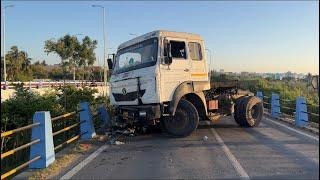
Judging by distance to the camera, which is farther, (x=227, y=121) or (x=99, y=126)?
(x=227, y=121)

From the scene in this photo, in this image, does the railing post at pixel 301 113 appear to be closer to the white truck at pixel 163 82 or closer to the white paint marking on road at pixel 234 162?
the white truck at pixel 163 82

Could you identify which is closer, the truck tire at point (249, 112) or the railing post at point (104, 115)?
the railing post at point (104, 115)

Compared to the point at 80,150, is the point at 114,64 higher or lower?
higher

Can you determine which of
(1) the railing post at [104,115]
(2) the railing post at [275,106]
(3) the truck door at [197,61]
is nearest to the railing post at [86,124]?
(1) the railing post at [104,115]

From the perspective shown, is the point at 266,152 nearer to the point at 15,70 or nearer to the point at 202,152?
the point at 202,152

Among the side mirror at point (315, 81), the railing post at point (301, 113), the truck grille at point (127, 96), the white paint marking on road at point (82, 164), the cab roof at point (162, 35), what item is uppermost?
the cab roof at point (162, 35)

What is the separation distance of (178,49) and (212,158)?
498 cm

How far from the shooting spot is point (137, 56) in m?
14.7

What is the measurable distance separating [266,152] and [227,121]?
817cm

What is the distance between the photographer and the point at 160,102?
13.8 metres

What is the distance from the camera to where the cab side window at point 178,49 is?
1440 cm

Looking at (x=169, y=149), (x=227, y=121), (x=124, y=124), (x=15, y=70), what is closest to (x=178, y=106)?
(x=124, y=124)

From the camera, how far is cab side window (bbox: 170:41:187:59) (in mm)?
14398

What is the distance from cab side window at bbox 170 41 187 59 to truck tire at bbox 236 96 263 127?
3.40 meters
